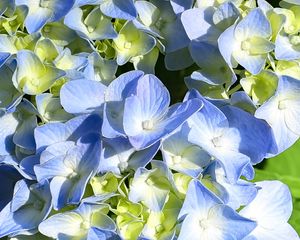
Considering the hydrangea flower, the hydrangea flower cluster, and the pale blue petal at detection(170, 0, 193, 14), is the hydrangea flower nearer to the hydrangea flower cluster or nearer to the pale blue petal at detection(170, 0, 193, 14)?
the hydrangea flower cluster

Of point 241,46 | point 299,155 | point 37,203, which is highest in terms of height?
point 241,46

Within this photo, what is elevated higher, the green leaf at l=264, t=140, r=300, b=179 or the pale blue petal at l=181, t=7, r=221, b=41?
the pale blue petal at l=181, t=7, r=221, b=41

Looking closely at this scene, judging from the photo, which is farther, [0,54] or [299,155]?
[299,155]

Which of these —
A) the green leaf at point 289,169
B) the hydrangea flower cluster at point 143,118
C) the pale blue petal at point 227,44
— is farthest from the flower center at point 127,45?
the green leaf at point 289,169

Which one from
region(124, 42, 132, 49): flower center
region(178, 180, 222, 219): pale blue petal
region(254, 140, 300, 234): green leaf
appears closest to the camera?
region(178, 180, 222, 219): pale blue petal

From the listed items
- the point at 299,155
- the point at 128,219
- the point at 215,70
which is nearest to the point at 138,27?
the point at 215,70

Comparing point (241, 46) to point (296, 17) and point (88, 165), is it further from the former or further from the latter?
point (88, 165)

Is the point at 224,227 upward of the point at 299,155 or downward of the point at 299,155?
upward

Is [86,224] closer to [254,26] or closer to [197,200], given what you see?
[197,200]

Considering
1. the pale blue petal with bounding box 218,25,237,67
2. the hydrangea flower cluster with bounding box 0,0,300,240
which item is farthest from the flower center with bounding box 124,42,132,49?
the pale blue petal with bounding box 218,25,237,67
